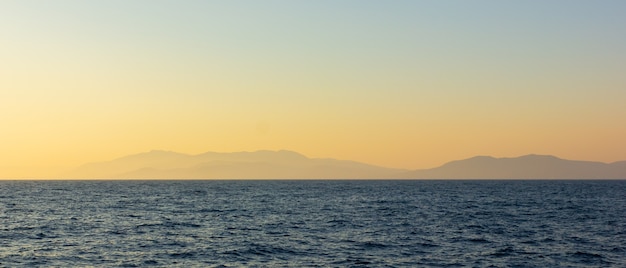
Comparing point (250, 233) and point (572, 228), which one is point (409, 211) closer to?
point (572, 228)

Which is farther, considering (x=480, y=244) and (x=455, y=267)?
(x=480, y=244)

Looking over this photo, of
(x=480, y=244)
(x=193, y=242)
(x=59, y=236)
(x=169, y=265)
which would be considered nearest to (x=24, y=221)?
(x=59, y=236)

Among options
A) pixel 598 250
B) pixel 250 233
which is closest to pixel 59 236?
pixel 250 233

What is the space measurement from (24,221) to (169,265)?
37.7m

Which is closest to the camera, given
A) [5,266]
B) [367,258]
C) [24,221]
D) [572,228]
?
[5,266]

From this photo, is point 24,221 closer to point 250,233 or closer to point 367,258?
Answer: point 250,233

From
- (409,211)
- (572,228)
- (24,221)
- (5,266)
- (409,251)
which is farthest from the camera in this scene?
(409,211)

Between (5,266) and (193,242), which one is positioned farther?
(193,242)

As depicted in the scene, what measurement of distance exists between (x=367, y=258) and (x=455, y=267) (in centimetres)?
644

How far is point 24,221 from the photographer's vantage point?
70.4 m

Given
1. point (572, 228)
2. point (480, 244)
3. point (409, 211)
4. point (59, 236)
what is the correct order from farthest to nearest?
point (409, 211)
point (572, 228)
point (59, 236)
point (480, 244)

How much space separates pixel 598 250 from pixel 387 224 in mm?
23541

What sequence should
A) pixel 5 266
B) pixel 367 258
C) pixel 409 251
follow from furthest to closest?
pixel 409 251 < pixel 367 258 < pixel 5 266

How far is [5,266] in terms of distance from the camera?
40125 mm
